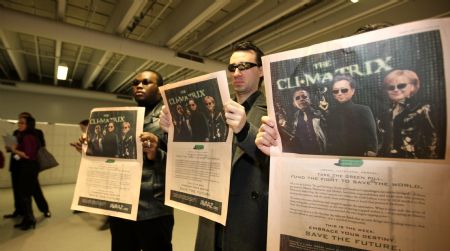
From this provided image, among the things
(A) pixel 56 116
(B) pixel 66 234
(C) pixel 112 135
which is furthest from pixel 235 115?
(A) pixel 56 116

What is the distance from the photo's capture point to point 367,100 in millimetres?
549

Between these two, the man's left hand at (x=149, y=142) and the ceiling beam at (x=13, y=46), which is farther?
the ceiling beam at (x=13, y=46)

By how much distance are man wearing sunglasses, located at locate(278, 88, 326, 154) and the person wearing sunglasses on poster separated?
13cm

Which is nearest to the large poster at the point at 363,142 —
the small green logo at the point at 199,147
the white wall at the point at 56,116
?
the small green logo at the point at 199,147

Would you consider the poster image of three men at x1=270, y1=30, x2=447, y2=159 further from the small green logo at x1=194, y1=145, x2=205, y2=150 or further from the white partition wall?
the white partition wall

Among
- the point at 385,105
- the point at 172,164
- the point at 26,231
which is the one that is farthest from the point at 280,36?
the point at 26,231

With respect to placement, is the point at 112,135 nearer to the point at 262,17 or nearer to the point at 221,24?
the point at 262,17

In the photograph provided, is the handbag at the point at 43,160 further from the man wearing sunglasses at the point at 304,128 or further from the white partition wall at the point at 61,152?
the man wearing sunglasses at the point at 304,128

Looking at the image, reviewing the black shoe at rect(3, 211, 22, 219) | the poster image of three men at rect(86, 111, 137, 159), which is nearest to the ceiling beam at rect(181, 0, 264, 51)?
the poster image of three men at rect(86, 111, 137, 159)

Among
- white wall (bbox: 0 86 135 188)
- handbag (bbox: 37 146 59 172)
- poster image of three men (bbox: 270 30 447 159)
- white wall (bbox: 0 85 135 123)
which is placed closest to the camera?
poster image of three men (bbox: 270 30 447 159)

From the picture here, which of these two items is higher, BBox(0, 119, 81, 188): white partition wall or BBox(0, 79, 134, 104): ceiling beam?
BBox(0, 79, 134, 104): ceiling beam

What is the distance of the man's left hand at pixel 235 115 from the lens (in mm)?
811

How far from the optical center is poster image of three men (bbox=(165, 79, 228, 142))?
2.87 ft

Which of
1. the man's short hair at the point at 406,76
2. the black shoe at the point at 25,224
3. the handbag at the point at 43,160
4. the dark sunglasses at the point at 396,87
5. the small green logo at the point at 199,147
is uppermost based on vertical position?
the man's short hair at the point at 406,76
